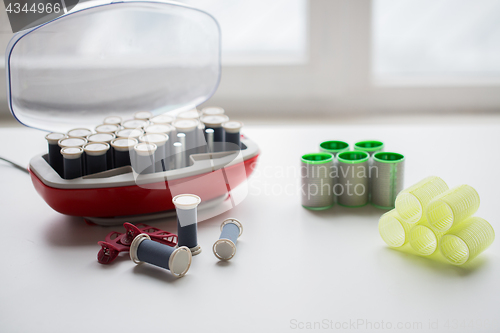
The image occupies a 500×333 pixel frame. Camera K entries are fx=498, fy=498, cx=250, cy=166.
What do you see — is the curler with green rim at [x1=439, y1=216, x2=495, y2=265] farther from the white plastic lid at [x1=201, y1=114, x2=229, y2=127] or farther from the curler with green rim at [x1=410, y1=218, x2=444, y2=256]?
the white plastic lid at [x1=201, y1=114, x2=229, y2=127]

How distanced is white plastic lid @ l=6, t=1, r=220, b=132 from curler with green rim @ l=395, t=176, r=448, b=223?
23.5 inches

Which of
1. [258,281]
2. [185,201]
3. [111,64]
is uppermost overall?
[111,64]

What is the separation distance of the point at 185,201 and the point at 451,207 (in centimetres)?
43

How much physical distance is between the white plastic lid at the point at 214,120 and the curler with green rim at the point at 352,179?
0.25 metres

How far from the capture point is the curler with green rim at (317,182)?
3.23 ft

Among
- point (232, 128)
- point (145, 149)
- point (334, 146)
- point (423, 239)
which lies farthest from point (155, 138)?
point (423, 239)

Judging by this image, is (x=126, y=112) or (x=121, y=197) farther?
(x=126, y=112)

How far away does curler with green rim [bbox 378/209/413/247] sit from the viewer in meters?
0.83

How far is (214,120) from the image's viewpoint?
42.1 inches

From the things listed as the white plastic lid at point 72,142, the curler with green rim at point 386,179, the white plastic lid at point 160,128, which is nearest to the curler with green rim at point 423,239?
the curler with green rim at point 386,179

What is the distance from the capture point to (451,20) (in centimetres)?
175

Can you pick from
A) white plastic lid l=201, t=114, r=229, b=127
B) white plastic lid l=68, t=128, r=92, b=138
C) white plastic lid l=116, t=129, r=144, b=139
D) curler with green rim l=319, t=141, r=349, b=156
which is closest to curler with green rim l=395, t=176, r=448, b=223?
curler with green rim l=319, t=141, r=349, b=156

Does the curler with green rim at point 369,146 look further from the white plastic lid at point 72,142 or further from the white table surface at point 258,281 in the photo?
the white plastic lid at point 72,142

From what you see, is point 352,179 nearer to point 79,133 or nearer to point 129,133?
point 129,133
